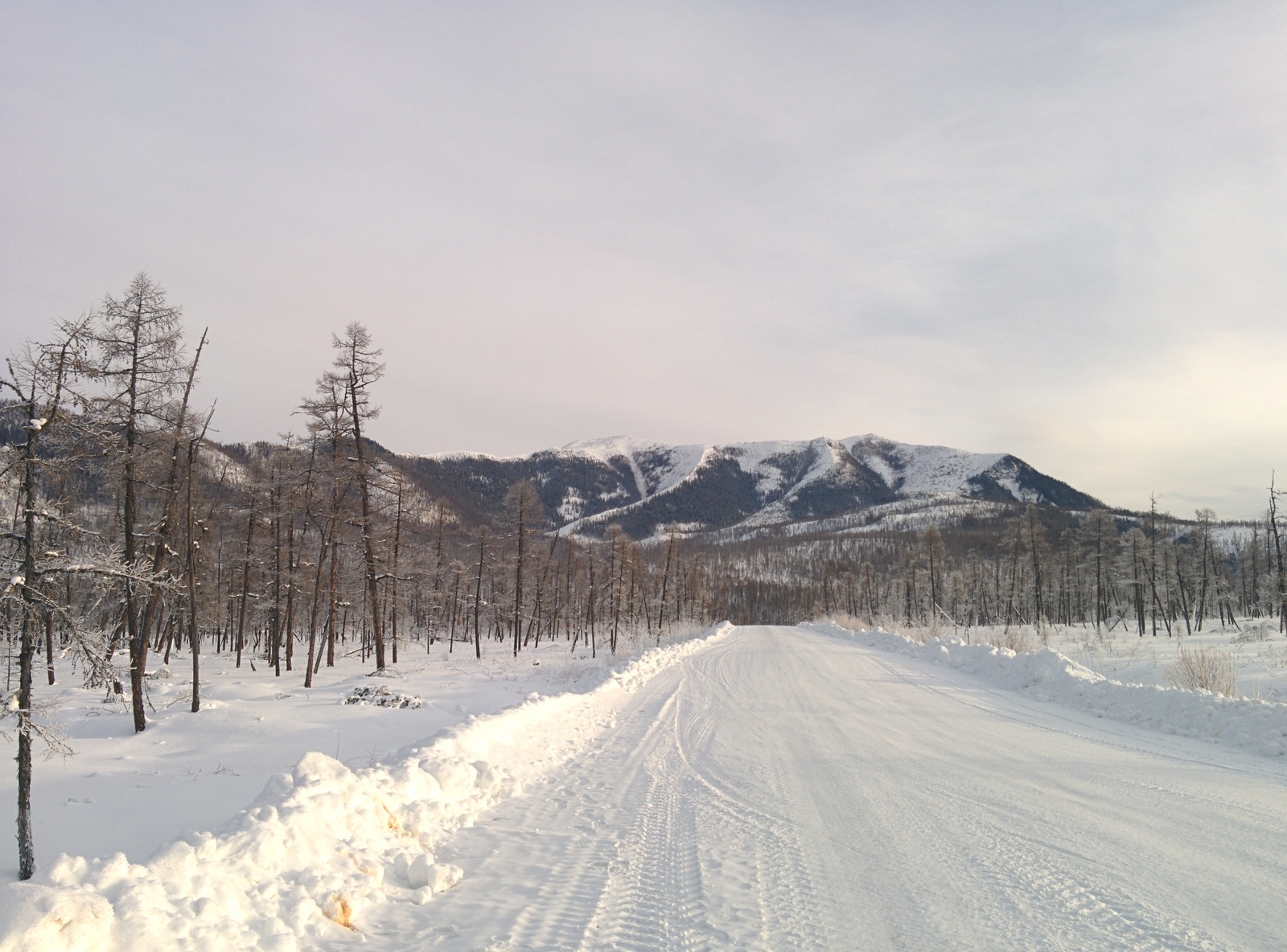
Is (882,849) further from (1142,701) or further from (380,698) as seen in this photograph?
(380,698)

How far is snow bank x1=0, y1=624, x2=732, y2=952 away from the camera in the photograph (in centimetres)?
324

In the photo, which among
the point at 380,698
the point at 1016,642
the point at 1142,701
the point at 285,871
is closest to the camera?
the point at 285,871

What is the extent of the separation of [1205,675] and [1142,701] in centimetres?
197

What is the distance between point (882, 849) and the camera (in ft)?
16.9

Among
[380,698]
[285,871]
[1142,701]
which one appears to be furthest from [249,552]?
[1142,701]

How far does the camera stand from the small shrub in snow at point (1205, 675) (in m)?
10.9

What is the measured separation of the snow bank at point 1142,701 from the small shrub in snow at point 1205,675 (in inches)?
36.8

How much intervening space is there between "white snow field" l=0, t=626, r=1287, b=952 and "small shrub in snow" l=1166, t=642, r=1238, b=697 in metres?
1.99

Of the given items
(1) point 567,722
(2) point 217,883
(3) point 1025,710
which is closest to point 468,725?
(1) point 567,722

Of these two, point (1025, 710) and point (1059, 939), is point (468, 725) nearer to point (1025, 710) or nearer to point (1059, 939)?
point (1059, 939)

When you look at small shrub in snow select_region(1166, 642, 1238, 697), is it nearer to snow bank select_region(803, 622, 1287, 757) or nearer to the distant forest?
snow bank select_region(803, 622, 1287, 757)

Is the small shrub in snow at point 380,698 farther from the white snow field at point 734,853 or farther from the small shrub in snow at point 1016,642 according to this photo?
the small shrub in snow at point 1016,642

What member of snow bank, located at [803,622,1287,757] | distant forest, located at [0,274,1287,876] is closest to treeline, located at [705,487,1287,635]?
distant forest, located at [0,274,1287,876]

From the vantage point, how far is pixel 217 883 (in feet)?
13.1
